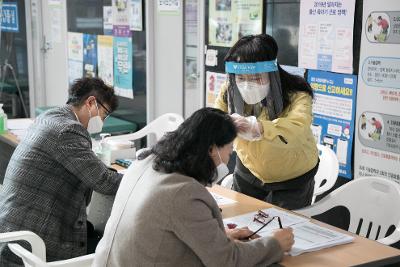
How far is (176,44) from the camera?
4562 mm

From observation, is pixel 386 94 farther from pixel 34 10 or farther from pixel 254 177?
pixel 34 10

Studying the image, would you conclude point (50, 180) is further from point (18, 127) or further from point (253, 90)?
point (18, 127)

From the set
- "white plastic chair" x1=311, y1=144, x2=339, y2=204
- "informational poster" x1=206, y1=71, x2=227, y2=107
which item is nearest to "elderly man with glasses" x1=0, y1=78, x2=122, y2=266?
"white plastic chair" x1=311, y1=144, x2=339, y2=204

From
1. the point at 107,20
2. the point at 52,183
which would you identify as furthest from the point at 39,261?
the point at 107,20

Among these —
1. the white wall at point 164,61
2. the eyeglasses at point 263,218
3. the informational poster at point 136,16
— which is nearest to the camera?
the eyeglasses at point 263,218

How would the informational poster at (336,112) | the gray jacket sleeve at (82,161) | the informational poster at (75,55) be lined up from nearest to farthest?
1. the gray jacket sleeve at (82,161)
2. the informational poster at (336,112)
3. the informational poster at (75,55)

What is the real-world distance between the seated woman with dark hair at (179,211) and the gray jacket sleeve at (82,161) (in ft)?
1.88

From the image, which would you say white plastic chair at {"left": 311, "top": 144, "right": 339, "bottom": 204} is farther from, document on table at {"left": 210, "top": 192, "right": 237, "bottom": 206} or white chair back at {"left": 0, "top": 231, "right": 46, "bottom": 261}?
white chair back at {"left": 0, "top": 231, "right": 46, "bottom": 261}

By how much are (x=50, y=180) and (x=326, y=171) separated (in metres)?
1.51

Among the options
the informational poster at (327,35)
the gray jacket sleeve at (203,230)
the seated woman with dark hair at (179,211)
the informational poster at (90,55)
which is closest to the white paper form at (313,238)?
the seated woman with dark hair at (179,211)

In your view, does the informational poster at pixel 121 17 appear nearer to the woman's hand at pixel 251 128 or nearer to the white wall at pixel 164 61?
the white wall at pixel 164 61

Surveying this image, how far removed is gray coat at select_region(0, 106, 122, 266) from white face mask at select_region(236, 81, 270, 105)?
0.68m

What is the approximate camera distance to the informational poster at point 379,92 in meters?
2.92

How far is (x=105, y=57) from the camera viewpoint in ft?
18.0
